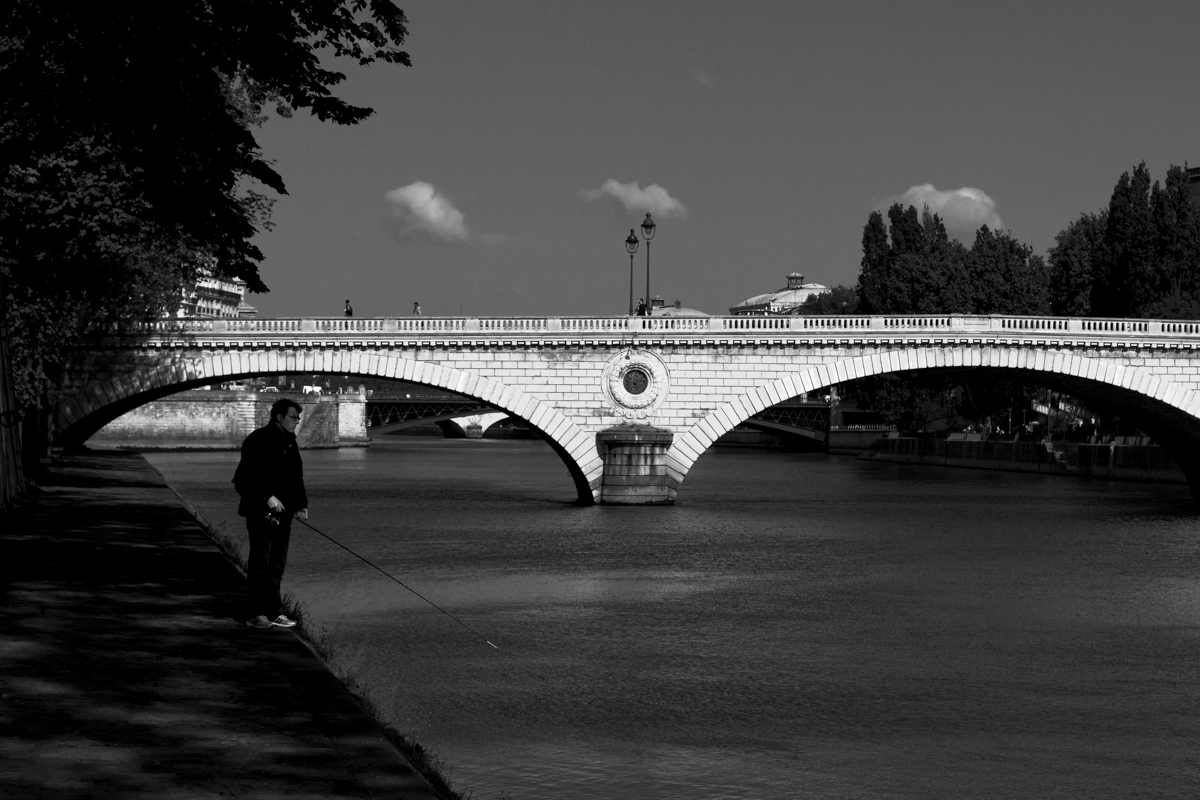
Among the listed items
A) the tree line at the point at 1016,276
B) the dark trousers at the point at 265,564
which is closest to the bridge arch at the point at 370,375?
the tree line at the point at 1016,276

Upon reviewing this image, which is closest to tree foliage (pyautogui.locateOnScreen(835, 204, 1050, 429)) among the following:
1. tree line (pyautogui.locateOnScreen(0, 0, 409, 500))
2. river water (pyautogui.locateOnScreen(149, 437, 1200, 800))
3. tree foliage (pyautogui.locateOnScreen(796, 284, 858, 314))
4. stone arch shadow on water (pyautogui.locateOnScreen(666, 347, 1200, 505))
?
tree foliage (pyautogui.locateOnScreen(796, 284, 858, 314))

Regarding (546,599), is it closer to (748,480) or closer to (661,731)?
(661,731)

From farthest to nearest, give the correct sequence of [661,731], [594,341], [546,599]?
[594,341] < [546,599] < [661,731]

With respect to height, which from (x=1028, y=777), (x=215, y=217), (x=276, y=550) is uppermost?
(x=215, y=217)

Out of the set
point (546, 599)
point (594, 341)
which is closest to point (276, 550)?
point (546, 599)

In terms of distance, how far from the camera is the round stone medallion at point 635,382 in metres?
45.1

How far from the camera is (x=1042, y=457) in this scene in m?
72.7

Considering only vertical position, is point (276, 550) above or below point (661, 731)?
above

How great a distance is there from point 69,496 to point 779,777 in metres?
20.9

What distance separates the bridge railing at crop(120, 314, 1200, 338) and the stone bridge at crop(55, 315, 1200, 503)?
0.05 metres

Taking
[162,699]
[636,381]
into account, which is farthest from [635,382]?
[162,699]

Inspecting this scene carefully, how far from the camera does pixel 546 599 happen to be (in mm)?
23312

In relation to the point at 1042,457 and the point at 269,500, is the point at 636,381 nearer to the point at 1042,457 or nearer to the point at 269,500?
the point at 269,500

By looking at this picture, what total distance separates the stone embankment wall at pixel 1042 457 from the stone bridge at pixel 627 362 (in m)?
17.0
